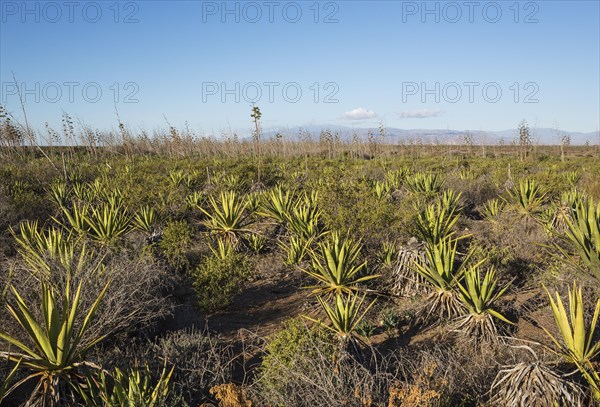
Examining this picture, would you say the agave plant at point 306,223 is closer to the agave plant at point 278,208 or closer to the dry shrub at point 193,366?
the agave plant at point 278,208

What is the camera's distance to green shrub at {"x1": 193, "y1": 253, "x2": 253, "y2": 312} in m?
6.12

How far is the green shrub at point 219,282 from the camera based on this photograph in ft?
20.1

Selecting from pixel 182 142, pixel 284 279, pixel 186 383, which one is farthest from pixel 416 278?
pixel 182 142

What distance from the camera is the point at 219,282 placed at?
634cm

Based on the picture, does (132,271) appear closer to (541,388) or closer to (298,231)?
(298,231)

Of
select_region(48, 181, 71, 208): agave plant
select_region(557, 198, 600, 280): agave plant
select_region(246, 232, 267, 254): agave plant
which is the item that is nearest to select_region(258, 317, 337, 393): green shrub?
select_region(557, 198, 600, 280): agave plant

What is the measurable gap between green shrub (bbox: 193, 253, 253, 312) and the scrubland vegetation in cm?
3

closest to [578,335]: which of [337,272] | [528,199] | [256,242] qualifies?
[337,272]

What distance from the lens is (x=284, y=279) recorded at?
7.51m

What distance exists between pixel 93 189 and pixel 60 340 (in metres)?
9.99

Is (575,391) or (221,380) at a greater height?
(575,391)

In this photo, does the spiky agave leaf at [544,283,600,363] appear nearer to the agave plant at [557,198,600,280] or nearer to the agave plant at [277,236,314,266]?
the agave plant at [557,198,600,280]

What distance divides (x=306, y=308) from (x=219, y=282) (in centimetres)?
139

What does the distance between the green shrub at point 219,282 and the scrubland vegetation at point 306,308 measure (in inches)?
1.2
